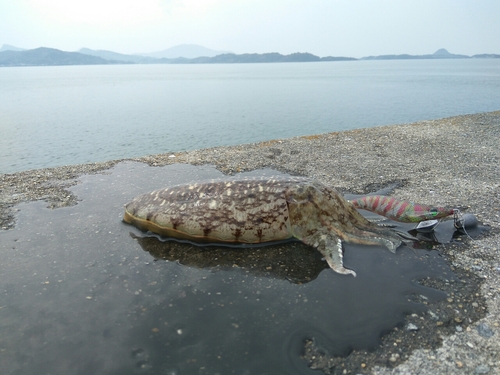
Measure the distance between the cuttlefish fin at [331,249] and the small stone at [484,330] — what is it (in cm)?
164

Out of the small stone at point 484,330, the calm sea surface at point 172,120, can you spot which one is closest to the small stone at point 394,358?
the small stone at point 484,330

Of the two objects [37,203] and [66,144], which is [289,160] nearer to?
[37,203]

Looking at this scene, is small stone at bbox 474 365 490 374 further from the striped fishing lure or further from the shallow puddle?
the striped fishing lure

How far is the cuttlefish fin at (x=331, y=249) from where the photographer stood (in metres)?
5.42

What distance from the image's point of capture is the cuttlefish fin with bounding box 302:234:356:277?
542 centimetres

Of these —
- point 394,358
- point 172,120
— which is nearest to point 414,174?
point 394,358

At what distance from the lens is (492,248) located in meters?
5.96

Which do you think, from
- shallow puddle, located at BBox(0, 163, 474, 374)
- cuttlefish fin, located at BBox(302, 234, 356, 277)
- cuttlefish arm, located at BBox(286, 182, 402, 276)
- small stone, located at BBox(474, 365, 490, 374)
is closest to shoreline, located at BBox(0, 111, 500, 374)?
small stone, located at BBox(474, 365, 490, 374)

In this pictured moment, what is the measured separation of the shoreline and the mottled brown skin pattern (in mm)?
1725

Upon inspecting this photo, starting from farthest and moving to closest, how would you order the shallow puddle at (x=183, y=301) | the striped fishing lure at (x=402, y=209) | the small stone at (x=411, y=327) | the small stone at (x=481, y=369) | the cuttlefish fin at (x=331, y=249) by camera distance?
the striped fishing lure at (x=402, y=209)
the cuttlefish fin at (x=331, y=249)
the small stone at (x=411, y=327)
the shallow puddle at (x=183, y=301)
the small stone at (x=481, y=369)

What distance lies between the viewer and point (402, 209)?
6848mm

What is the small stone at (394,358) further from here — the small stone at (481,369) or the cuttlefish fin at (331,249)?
the cuttlefish fin at (331,249)

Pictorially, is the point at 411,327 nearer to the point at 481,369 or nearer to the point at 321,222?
the point at 481,369

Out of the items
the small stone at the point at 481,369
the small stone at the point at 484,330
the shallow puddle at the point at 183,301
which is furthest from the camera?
the small stone at the point at 484,330
